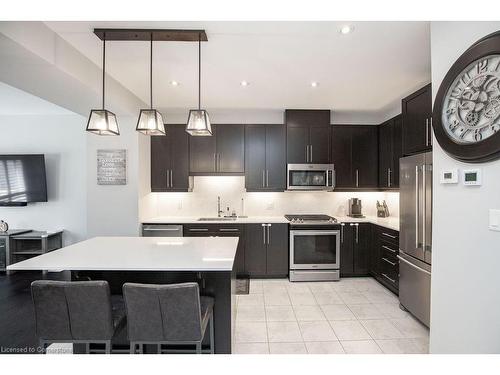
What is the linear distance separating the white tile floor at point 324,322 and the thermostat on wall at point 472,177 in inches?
62.1

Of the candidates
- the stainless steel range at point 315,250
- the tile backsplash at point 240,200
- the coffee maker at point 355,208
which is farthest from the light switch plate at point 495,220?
the tile backsplash at point 240,200

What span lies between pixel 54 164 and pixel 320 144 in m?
4.52

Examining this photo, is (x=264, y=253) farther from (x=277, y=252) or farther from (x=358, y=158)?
(x=358, y=158)

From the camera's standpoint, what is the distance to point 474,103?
134cm

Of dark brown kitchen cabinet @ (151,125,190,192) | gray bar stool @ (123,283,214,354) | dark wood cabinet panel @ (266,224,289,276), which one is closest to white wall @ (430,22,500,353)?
gray bar stool @ (123,283,214,354)

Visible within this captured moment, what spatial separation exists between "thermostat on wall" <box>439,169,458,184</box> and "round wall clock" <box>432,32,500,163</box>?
106mm

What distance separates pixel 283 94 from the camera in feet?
10.7

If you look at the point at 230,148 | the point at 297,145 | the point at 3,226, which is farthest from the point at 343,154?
the point at 3,226

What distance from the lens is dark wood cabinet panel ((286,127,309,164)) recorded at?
13.0ft

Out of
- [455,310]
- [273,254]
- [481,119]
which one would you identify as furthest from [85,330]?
[273,254]

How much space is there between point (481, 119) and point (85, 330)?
8.04ft

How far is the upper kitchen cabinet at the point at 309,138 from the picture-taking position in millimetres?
3947

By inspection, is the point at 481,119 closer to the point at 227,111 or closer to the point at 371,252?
the point at 371,252

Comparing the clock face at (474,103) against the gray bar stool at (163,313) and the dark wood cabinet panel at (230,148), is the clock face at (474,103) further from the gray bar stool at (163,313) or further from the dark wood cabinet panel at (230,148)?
the dark wood cabinet panel at (230,148)
